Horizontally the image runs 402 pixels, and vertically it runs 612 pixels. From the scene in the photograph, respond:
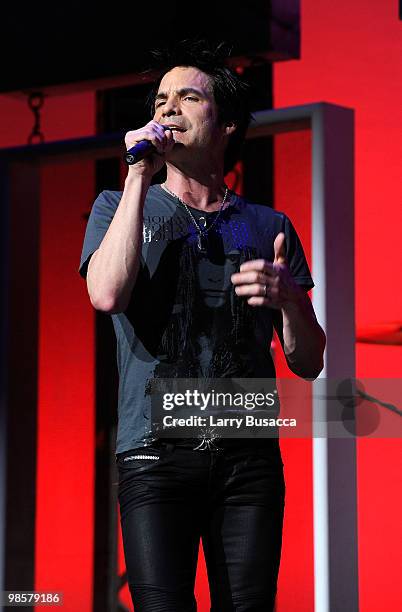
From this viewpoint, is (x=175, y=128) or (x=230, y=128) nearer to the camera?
(x=175, y=128)

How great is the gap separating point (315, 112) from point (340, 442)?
2.72ft

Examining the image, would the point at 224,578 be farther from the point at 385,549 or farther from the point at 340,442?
the point at 385,549

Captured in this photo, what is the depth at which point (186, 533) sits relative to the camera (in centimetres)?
174

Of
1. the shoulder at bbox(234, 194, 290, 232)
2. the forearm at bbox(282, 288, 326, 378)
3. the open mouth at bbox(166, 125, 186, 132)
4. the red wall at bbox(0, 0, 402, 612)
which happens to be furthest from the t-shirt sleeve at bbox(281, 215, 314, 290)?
the red wall at bbox(0, 0, 402, 612)

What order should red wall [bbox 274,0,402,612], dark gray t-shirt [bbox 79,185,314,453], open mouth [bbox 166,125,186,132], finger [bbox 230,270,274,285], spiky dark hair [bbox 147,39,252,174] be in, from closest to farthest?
finger [bbox 230,270,274,285] → dark gray t-shirt [bbox 79,185,314,453] → open mouth [bbox 166,125,186,132] → spiky dark hair [bbox 147,39,252,174] → red wall [bbox 274,0,402,612]

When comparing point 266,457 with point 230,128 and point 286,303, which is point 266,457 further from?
point 230,128

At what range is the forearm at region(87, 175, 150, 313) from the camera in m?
1.71

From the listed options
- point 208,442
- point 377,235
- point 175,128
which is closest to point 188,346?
point 208,442

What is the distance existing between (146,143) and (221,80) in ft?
1.11

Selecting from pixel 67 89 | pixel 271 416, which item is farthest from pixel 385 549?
pixel 67 89

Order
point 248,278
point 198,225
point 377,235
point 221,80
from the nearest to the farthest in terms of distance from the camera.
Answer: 1. point 248,278
2. point 198,225
3. point 221,80
4. point 377,235

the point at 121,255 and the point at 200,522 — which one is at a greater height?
the point at 121,255

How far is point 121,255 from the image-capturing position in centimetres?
172

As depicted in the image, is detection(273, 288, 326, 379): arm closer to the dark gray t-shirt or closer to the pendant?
the dark gray t-shirt
